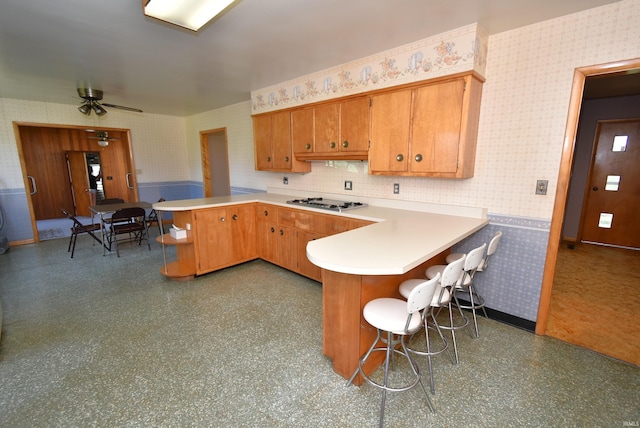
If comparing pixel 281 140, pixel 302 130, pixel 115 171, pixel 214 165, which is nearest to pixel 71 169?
pixel 115 171

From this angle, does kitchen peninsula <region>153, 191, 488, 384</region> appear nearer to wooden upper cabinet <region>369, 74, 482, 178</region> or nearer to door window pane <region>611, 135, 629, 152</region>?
wooden upper cabinet <region>369, 74, 482, 178</region>

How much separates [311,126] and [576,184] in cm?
483

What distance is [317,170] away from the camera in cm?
387

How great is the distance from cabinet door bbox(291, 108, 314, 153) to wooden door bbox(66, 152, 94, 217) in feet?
18.8

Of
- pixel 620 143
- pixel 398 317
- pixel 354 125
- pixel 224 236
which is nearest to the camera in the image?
pixel 398 317

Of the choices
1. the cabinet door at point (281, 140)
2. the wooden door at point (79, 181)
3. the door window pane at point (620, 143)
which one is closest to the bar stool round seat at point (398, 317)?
the cabinet door at point (281, 140)

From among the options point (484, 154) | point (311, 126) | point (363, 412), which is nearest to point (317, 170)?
point (311, 126)

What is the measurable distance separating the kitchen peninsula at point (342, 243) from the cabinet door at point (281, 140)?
561 millimetres

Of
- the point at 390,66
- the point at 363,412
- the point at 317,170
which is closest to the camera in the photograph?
the point at 363,412

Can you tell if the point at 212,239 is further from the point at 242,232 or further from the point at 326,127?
the point at 326,127

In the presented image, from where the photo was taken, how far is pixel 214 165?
6359 mm

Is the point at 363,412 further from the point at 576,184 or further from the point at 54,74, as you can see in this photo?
the point at 576,184

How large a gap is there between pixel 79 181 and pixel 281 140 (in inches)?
226

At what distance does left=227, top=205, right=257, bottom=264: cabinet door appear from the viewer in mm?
3637
